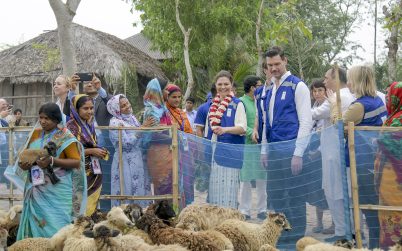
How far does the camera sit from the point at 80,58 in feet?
79.8

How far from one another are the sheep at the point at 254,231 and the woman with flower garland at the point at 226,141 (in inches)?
35.3

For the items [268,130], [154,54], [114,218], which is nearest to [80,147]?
[114,218]

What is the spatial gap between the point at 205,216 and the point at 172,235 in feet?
3.65

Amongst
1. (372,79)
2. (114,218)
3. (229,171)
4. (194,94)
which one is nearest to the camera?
(114,218)

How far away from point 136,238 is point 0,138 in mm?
3800

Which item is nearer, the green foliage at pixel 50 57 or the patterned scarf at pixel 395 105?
the patterned scarf at pixel 395 105

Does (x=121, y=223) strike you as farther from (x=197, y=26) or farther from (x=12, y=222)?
(x=197, y=26)

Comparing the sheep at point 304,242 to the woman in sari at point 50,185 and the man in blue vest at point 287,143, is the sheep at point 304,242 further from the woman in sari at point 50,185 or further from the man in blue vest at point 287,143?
the woman in sari at point 50,185

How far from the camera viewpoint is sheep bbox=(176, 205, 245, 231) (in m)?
6.76

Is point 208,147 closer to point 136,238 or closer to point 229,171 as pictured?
point 229,171

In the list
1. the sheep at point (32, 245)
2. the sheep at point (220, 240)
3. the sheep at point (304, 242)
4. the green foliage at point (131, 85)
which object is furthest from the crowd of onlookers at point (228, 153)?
the green foliage at point (131, 85)

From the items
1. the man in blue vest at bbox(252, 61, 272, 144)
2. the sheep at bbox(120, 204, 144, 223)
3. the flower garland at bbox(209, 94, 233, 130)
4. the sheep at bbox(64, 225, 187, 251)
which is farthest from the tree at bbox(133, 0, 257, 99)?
the sheep at bbox(64, 225, 187, 251)

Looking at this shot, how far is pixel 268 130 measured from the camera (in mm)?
7574

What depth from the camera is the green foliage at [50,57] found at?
75.3ft
